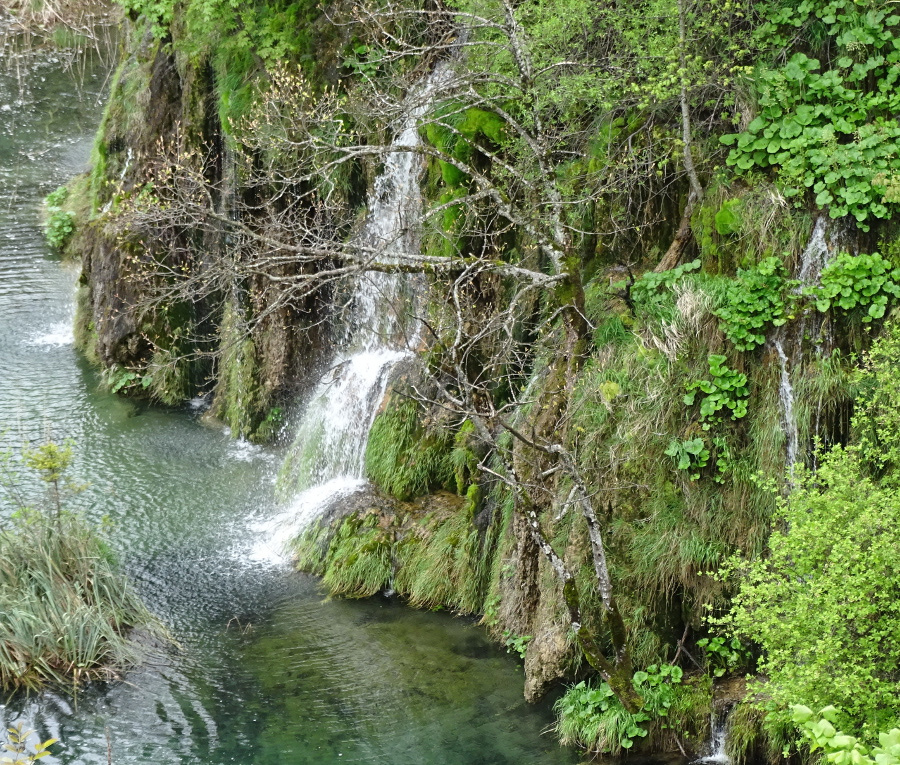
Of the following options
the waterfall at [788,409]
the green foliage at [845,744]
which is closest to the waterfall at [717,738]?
the waterfall at [788,409]

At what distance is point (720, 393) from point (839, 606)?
2191 millimetres

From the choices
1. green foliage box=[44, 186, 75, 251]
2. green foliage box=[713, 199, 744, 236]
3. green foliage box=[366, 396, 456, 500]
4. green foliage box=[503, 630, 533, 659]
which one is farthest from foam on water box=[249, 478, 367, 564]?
green foliage box=[44, 186, 75, 251]

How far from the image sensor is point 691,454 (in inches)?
295

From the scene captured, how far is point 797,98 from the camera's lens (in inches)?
296

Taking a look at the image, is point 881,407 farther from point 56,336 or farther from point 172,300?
point 56,336

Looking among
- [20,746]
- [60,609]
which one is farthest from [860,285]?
[60,609]

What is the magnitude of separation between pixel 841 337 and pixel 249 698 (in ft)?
19.6

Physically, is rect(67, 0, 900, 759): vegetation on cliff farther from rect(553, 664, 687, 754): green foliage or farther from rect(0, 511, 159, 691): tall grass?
rect(0, 511, 159, 691): tall grass

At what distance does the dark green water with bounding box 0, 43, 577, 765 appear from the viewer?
7.55 meters

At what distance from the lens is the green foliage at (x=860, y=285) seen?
693cm

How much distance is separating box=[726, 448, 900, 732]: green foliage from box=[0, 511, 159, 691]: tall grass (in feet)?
18.4

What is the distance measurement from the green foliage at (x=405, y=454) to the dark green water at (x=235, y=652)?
56.4 inches

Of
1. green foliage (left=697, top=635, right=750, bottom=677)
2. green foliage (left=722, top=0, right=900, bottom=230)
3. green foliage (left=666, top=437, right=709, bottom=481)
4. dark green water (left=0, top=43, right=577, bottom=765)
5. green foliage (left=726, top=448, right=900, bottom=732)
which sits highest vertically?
green foliage (left=722, top=0, right=900, bottom=230)

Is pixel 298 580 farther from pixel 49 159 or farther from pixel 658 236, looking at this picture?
pixel 49 159
